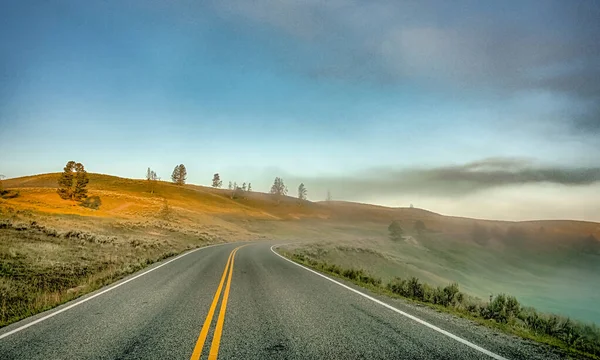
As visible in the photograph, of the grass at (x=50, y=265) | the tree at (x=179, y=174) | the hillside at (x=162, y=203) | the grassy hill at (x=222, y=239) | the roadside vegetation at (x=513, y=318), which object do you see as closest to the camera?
the roadside vegetation at (x=513, y=318)

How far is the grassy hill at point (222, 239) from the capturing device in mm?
15758

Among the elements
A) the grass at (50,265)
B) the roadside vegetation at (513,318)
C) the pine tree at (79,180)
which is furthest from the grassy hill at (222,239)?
the roadside vegetation at (513,318)

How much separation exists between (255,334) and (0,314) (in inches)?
289

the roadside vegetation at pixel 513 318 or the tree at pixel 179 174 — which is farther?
the tree at pixel 179 174

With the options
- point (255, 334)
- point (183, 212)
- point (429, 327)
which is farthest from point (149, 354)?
point (183, 212)

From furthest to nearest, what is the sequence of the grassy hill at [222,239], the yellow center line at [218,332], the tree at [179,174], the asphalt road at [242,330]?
1. the tree at [179,174]
2. the grassy hill at [222,239]
3. the asphalt road at [242,330]
4. the yellow center line at [218,332]

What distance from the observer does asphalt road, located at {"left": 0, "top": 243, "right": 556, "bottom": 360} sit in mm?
5223

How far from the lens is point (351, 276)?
16.3 metres

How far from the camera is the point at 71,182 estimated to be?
213 feet

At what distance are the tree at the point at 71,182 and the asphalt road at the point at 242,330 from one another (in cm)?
6567

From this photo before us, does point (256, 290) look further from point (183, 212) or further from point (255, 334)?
point (183, 212)

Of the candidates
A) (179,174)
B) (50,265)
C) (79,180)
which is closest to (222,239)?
(79,180)

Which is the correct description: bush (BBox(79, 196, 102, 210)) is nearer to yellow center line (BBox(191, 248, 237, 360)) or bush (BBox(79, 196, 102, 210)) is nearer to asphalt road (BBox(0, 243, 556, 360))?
asphalt road (BBox(0, 243, 556, 360))

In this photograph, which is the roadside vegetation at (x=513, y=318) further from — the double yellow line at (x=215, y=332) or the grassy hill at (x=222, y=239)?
the grassy hill at (x=222, y=239)
